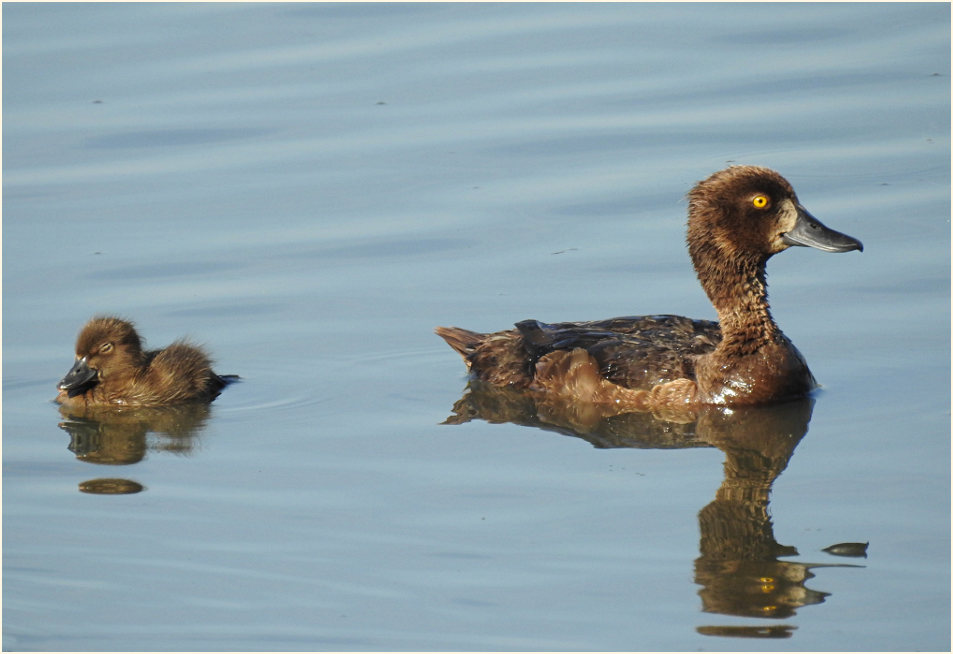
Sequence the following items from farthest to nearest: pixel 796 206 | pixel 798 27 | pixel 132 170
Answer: pixel 798 27
pixel 132 170
pixel 796 206

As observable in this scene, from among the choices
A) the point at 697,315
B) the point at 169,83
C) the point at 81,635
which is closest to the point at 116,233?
the point at 169,83

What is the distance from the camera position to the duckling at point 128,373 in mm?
9812

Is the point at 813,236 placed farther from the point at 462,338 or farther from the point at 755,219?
the point at 462,338

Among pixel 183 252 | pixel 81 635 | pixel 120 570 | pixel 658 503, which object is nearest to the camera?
pixel 81 635

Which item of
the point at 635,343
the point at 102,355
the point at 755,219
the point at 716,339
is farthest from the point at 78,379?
the point at 755,219

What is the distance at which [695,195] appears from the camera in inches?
390

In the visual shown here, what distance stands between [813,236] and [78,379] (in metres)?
4.49

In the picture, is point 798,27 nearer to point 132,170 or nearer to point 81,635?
point 132,170

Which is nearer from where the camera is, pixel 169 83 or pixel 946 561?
pixel 946 561

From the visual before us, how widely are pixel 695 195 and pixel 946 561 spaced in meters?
3.51

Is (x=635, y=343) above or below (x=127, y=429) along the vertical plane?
above

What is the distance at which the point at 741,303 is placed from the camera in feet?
32.2

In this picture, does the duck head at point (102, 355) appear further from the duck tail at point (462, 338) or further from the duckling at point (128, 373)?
the duck tail at point (462, 338)

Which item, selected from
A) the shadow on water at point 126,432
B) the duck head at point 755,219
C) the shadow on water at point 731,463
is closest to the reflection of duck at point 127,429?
the shadow on water at point 126,432
